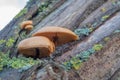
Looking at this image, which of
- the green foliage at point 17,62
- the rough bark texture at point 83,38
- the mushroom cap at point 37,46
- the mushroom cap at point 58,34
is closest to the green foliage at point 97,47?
the rough bark texture at point 83,38

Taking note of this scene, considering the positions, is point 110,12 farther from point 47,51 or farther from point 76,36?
point 47,51

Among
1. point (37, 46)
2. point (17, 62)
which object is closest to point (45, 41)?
point (37, 46)

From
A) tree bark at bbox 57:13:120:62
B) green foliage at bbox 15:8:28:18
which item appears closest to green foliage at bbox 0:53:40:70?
tree bark at bbox 57:13:120:62

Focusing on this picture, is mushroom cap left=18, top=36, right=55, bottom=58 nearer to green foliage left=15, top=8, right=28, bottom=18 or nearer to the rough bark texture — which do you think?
the rough bark texture

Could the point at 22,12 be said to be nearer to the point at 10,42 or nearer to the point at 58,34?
the point at 10,42

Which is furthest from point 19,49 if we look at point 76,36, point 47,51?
point 76,36

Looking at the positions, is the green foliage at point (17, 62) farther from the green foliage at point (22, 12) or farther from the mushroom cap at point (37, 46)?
the green foliage at point (22, 12)
